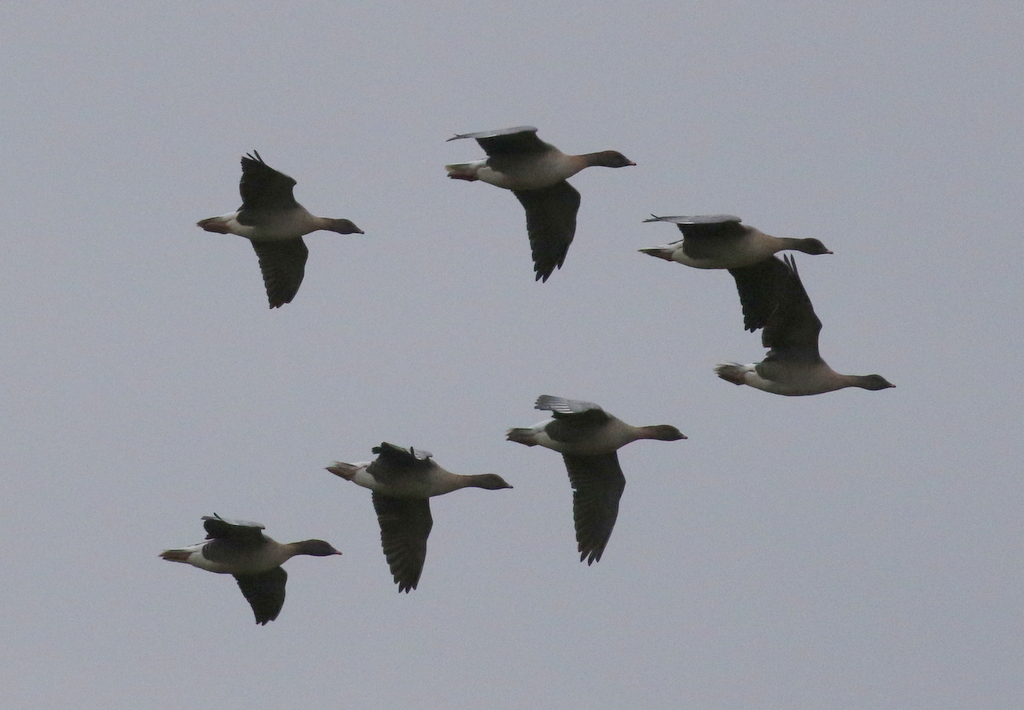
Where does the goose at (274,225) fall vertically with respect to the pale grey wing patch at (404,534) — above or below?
above

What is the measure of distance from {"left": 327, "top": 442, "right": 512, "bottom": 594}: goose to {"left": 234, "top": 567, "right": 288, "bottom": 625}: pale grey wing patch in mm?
1584

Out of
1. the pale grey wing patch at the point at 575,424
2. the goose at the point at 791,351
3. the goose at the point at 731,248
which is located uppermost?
the goose at the point at 731,248

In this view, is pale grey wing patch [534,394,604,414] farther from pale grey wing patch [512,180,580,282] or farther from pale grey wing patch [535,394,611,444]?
pale grey wing patch [512,180,580,282]

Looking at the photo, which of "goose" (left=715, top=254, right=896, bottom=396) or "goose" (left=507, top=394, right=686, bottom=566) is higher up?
"goose" (left=715, top=254, right=896, bottom=396)

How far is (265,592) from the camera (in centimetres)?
2767

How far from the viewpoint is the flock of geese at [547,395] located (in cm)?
2589

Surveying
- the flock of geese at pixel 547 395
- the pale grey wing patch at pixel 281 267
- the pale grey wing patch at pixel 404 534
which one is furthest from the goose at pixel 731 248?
the pale grey wing patch at pixel 281 267

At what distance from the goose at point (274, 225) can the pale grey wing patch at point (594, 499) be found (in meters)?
5.07

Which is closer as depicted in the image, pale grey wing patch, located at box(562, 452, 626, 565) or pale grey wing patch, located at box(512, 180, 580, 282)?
pale grey wing patch, located at box(562, 452, 626, 565)

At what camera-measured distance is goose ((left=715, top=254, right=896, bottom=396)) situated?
25594 millimetres

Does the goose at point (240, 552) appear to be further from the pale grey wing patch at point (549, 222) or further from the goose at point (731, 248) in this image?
the goose at point (731, 248)

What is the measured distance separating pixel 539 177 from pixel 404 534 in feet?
17.8

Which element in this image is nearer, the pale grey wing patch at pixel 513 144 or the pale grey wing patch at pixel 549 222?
the pale grey wing patch at pixel 513 144

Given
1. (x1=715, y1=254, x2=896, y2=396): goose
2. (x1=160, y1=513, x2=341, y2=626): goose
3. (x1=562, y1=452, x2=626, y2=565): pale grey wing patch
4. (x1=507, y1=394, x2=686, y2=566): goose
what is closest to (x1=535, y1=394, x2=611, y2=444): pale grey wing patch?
(x1=507, y1=394, x2=686, y2=566): goose
